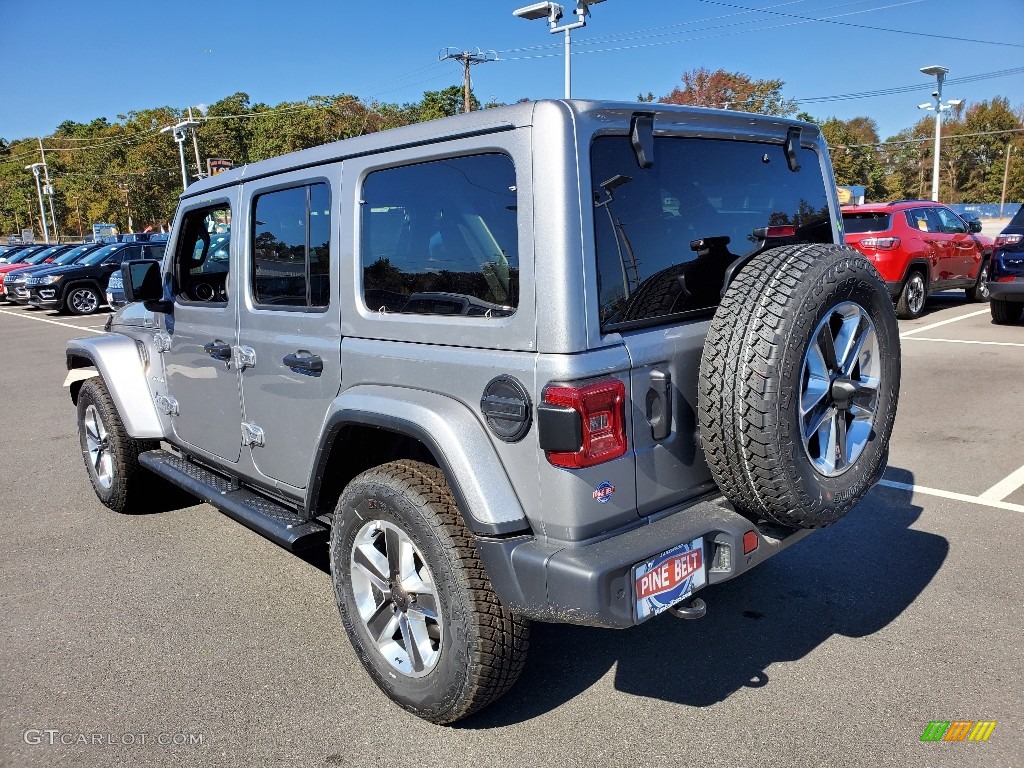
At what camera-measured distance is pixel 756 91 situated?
146 ft

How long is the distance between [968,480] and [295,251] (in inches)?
174

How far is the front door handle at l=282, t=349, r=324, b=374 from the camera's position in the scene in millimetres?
3086

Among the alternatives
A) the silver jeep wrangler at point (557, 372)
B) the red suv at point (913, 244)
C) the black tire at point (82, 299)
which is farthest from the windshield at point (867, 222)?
the black tire at point (82, 299)

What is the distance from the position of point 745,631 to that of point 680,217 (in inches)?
70.4

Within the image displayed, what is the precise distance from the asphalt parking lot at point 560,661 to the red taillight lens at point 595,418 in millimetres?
1021

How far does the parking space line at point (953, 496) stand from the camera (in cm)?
A: 463

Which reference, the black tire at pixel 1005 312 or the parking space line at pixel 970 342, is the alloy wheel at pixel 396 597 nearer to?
the parking space line at pixel 970 342

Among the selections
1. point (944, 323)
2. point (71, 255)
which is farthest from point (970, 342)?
point (71, 255)

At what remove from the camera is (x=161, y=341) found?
4.36 meters

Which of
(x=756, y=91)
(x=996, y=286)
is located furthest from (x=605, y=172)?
(x=756, y=91)

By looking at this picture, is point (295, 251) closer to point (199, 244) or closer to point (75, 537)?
point (199, 244)

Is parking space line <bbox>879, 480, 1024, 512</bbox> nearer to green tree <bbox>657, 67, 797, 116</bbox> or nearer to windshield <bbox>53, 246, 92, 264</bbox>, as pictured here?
windshield <bbox>53, 246, 92, 264</bbox>

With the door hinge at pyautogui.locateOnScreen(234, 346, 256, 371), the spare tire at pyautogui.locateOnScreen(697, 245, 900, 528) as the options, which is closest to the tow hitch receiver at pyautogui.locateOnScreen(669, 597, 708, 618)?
the spare tire at pyautogui.locateOnScreen(697, 245, 900, 528)

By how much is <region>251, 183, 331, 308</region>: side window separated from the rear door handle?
1373 millimetres
